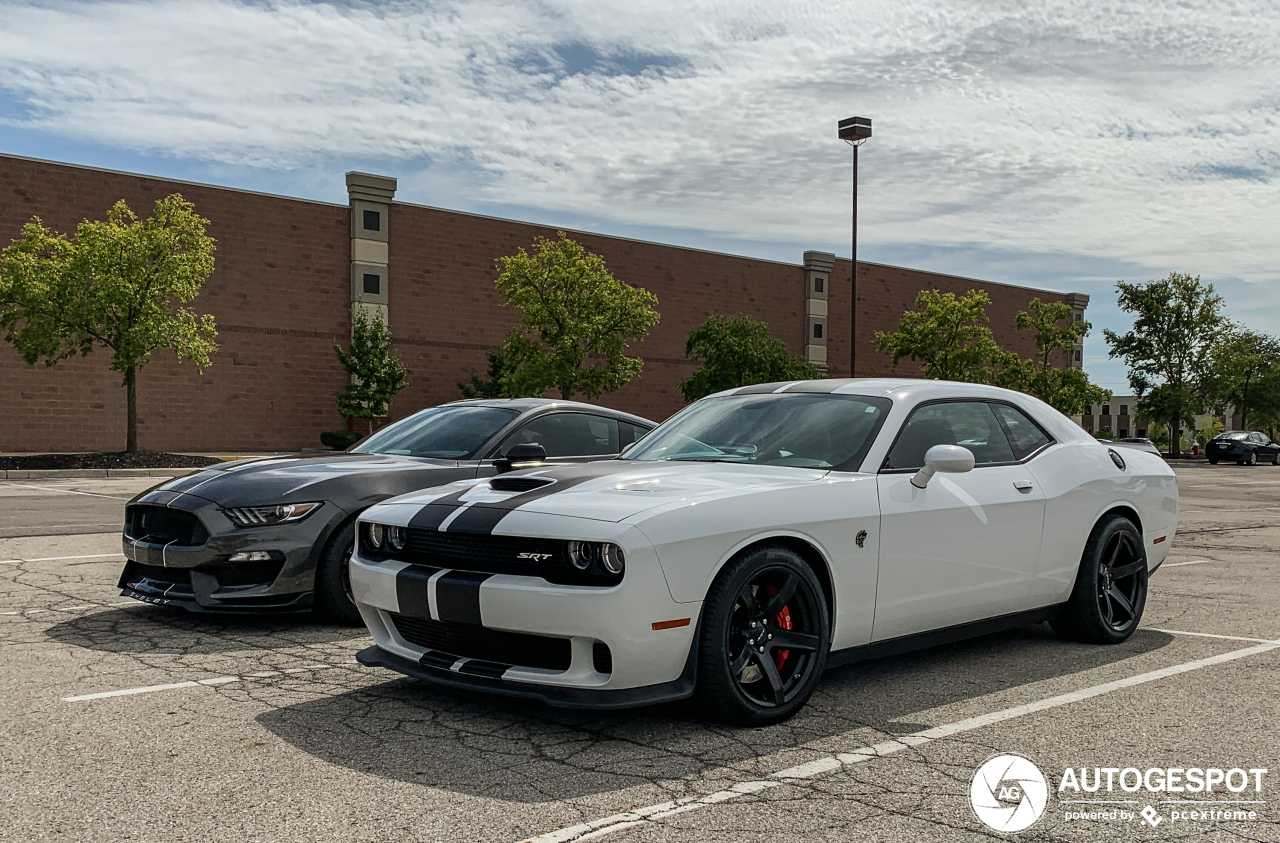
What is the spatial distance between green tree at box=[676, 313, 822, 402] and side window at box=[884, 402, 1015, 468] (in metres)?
31.0

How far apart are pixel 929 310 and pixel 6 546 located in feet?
124

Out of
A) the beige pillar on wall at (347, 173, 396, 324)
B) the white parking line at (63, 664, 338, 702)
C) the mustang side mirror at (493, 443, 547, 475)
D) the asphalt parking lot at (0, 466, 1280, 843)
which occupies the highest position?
the beige pillar on wall at (347, 173, 396, 324)

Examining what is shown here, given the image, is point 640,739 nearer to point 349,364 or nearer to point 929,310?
point 349,364

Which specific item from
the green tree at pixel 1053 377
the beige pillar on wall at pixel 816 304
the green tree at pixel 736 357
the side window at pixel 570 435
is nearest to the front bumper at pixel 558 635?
the side window at pixel 570 435

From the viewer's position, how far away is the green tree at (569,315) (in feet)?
102

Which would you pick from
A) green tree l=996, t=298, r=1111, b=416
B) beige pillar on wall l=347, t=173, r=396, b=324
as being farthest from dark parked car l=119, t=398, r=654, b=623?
green tree l=996, t=298, r=1111, b=416

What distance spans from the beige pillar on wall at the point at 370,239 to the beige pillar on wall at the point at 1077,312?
42.7 meters

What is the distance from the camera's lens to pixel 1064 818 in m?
3.56

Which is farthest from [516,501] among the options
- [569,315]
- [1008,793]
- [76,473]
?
[569,315]

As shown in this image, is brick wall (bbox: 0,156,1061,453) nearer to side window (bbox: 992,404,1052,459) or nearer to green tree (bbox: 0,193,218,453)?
green tree (bbox: 0,193,218,453)

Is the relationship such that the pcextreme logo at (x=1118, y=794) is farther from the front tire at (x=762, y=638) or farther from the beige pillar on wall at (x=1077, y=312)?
the beige pillar on wall at (x=1077, y=312)

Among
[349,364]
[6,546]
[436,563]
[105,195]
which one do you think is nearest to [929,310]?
[349,364]

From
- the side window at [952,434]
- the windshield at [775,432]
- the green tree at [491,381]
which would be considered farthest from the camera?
the green tree at [491,381]

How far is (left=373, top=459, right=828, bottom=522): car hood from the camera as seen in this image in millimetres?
4414
